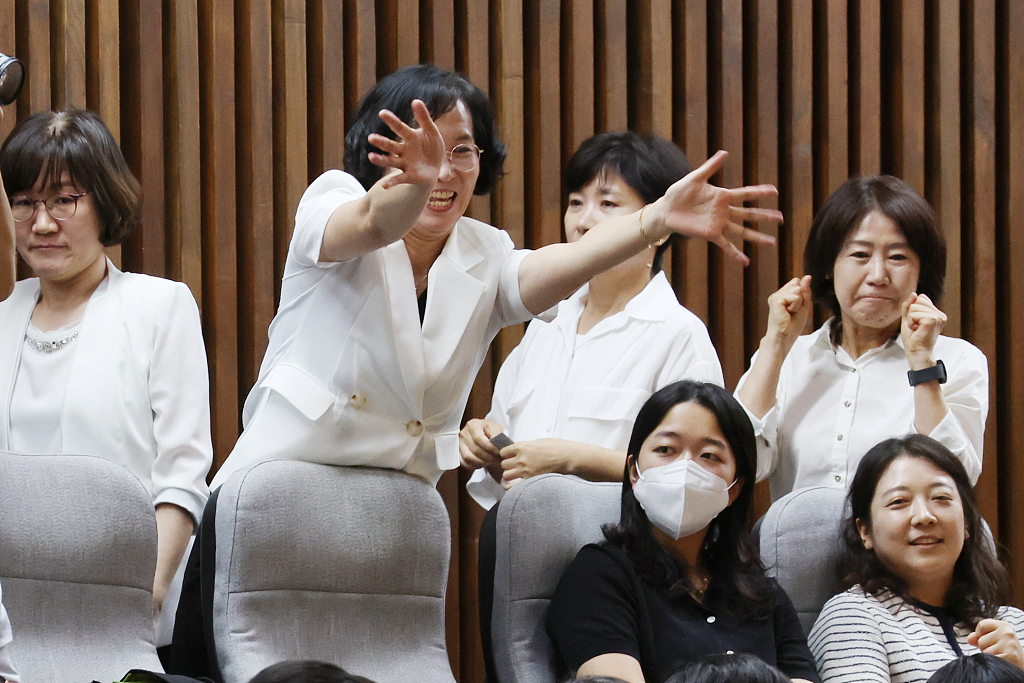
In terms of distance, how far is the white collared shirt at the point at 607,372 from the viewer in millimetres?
2859

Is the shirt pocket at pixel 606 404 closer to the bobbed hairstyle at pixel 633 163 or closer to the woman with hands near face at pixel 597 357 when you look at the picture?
the woman with hands near face at pixel 597 357

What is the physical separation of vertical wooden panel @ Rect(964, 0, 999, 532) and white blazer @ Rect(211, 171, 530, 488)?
2.22 meters

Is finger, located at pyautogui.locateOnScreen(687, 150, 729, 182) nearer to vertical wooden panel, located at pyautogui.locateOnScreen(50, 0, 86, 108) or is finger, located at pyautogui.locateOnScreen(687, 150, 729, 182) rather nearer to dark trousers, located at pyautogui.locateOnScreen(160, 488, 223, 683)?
dark trousers, located at pyautogui.locateOnScreen(160, 488, 223, 683)

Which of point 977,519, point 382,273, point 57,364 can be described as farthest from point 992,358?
point 57,364

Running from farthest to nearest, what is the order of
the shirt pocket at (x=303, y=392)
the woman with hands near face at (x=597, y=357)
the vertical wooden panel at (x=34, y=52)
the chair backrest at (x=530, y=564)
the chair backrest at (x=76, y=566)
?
the vertical wooden panel at (x=34, y=52)
the woman with hands near face at (x=597, y=357)
the chair backrest at (x=530, y=564)
the shirt pocket at (x=303, y=392)
the chair backrest at (x=76, y=566)

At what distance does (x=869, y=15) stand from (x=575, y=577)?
2472 mm

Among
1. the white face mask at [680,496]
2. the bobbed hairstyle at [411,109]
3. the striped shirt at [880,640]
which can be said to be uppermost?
the bobbed hairstyle at [411,109]

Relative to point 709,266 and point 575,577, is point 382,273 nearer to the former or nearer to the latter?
point 575,577

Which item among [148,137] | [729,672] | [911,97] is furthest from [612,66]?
[729,672]

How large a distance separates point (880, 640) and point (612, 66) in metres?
1.99

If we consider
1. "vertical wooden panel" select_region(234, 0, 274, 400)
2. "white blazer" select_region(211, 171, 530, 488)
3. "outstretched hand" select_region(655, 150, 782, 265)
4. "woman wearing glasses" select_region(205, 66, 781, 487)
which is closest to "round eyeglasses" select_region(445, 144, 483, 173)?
"woman wearing glasses" select_region(205, 66, 781, 487)

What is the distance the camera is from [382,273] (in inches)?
88.8

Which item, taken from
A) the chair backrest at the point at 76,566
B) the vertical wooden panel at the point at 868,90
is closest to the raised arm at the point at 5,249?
the chair backrest at the point at 76,566

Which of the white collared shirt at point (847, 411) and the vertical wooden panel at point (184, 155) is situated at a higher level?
the vertical wooden panel at point (184, 155)
